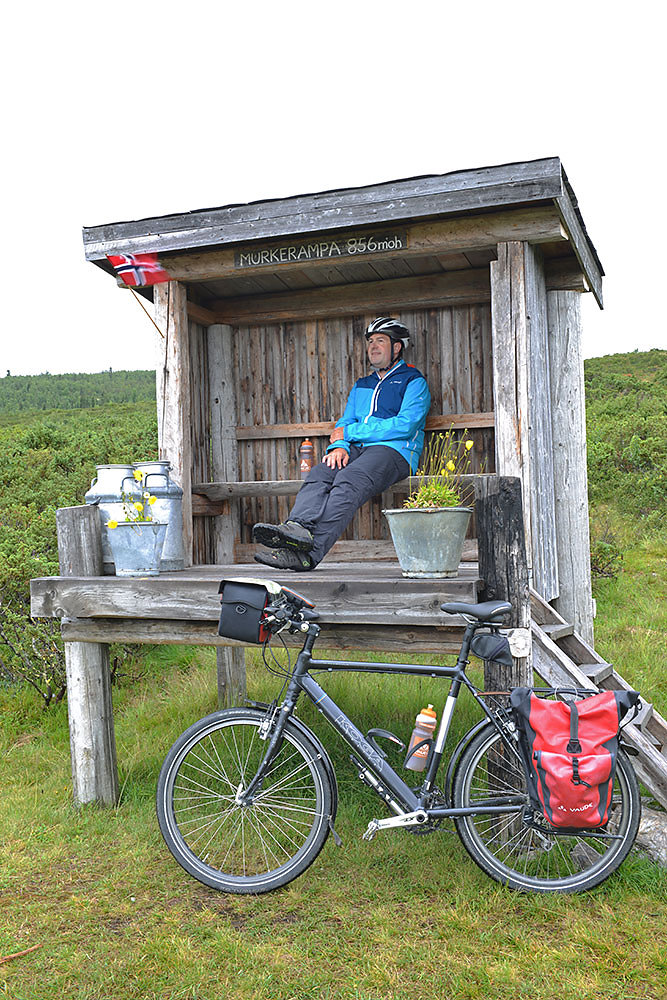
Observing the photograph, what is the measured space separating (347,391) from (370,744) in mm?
3863

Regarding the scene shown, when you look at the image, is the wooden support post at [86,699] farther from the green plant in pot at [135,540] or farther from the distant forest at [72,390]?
the distant forest at [72,390]

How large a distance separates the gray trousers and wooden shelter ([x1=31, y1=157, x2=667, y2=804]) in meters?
0.32

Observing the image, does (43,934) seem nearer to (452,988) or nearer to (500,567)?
(452,988)

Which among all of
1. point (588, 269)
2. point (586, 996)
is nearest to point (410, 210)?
point (588, 269)

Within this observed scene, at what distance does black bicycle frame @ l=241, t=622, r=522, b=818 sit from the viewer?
12.7 feet

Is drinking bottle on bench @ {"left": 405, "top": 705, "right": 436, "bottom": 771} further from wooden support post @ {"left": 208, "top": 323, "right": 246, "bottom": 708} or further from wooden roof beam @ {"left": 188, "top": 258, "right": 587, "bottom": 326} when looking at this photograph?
wooden roof beam @ {"left": 188, "top": 258, "right": 587, "bottom": 326}

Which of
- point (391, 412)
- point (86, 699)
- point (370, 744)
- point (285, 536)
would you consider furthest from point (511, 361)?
point (86, 699)

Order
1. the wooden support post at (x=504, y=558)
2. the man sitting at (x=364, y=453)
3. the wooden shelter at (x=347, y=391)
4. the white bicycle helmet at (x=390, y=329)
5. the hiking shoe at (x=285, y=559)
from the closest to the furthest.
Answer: the wooden support post at (x=504, y=558)
the wooden shelter at (x=347, y=391)
the hiking shoe at (x=285, y=559)
the man sitting at (x=364, y=453)
the white bicycle helmet at (x=390, y=329)

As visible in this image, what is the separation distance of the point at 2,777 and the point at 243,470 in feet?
10.0

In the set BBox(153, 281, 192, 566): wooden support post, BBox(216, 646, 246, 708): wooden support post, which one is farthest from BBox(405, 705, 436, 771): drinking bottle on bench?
BBox(216, 646, 246, 708): wooden support post

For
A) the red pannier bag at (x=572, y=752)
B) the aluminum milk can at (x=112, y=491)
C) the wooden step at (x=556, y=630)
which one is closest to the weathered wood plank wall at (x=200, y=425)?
the aluminum milk can at (x=112, y=491)

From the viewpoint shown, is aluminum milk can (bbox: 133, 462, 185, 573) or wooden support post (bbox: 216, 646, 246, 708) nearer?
aluminum milk can (bbox: 133, 462, 185, 573)

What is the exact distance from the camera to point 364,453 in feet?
Result: 19.9

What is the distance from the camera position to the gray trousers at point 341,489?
535 cm
